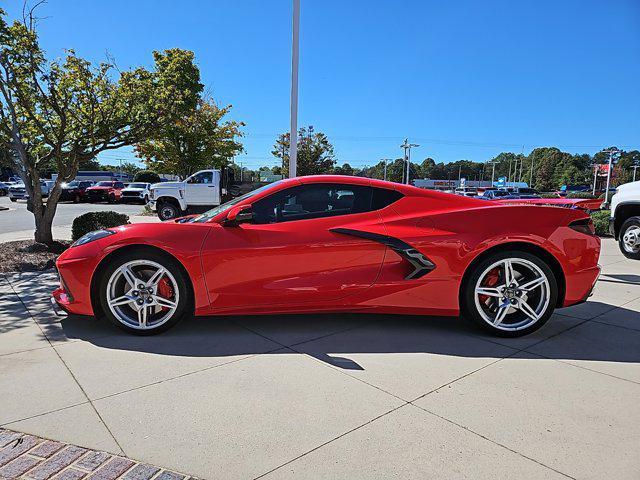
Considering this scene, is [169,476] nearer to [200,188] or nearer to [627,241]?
[627,241]

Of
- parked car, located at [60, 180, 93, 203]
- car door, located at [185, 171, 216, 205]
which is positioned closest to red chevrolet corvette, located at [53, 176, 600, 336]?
car door, located at [185, 171, 216, 205]

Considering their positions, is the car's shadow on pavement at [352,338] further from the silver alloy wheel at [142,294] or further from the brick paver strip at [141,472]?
the brick paver strip at [141,472]

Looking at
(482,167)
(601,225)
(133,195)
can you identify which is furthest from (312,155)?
(482,167)

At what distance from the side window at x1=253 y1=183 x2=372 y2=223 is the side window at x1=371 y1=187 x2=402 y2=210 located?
0.15 ft

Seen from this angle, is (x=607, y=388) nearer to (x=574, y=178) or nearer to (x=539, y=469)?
(x=539, y=469)

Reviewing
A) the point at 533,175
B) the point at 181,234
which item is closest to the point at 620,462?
the point at 181,234

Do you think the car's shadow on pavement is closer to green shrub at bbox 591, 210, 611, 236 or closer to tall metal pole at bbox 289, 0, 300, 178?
tall metal pole at bbox 289, 0, 300, 178

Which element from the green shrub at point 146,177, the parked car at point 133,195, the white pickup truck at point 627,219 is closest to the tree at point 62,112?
the white pickup truck at point 627,219

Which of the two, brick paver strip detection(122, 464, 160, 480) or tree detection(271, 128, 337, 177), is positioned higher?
tree detection(271, 128, 337, 177)

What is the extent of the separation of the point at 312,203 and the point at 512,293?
1889mm

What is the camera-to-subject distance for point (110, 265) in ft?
11.5

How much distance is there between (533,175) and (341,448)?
12867cm

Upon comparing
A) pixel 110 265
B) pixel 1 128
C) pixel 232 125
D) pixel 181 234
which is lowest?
pixel 110 265

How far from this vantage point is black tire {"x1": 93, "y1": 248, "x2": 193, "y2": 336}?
3504 mm
